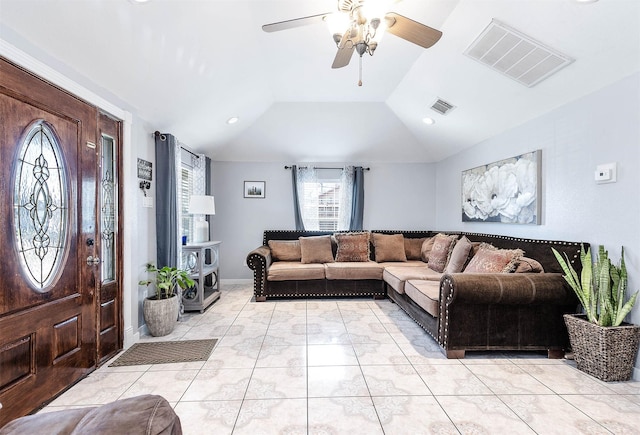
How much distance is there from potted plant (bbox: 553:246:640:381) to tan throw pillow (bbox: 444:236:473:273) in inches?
45.6

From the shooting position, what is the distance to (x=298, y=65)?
3.34 meters

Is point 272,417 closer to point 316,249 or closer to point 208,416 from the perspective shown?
point 208,416

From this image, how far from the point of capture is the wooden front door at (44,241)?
1739mm

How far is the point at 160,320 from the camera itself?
3.06 metres

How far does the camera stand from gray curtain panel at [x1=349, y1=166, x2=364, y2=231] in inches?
215

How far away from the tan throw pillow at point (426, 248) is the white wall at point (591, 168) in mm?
1423

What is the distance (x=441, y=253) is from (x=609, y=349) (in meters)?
2.01

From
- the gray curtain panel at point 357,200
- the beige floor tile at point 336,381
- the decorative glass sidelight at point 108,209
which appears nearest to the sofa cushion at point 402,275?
the gray curtain panel at point 357,200

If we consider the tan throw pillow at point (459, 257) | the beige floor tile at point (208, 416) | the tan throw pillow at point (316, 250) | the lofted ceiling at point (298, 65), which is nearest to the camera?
the beige floor tile at point (208, 416)

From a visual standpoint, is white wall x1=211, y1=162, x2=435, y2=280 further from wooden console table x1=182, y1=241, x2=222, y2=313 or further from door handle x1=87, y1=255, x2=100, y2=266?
door handle x1=87, y1=255, x2=100, y2=266

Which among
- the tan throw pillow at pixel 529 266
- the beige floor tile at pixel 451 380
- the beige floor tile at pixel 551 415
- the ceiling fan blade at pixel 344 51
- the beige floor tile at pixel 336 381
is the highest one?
the ceiling fan blade at pixel 344 51

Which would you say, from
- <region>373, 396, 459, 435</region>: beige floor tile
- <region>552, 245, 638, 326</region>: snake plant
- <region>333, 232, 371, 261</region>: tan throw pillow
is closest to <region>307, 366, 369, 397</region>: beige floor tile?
<region>373, 396, 459, 435</region>: beige floor tile

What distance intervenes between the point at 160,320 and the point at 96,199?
1.33m

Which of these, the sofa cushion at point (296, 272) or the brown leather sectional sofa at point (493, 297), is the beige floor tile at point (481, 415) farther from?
the sofa cushion at point (296, 272)
